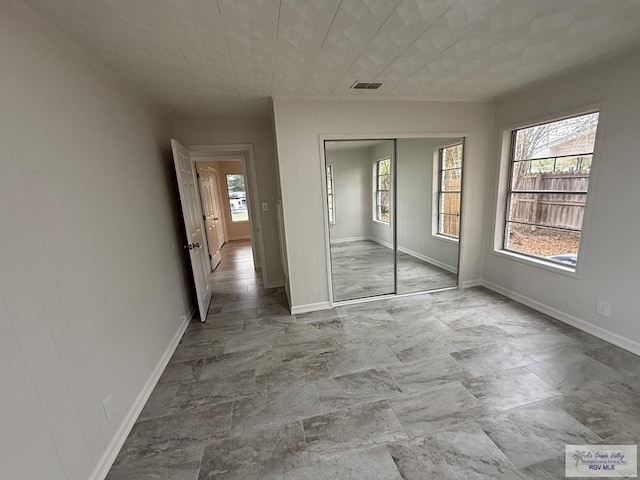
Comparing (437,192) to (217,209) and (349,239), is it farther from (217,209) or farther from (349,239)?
(217,209)

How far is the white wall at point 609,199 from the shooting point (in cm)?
214

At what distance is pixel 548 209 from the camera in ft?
9.46

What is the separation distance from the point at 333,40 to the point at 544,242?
121 inches

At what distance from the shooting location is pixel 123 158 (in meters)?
2.09

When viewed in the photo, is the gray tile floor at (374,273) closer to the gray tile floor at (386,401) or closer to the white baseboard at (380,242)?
the white baseboard at (380,242)

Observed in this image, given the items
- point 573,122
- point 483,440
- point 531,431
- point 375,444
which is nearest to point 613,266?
point 573,122

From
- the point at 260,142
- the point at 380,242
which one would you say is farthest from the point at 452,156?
the point at 260,142

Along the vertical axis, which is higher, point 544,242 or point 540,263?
point 544,242

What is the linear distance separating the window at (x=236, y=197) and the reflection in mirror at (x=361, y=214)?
4.20 metres

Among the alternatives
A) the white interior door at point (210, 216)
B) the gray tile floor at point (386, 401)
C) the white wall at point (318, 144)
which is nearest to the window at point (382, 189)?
the white wall at point (318, 144)

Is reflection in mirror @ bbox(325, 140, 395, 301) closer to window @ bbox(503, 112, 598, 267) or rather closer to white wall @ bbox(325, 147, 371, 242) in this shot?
white wall @ bbox(325, 147, 371, 242)

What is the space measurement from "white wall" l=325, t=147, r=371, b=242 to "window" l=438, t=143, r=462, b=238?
47.0 inches

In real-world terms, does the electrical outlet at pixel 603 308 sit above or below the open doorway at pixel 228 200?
below

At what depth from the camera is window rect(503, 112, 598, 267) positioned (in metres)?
2.55
